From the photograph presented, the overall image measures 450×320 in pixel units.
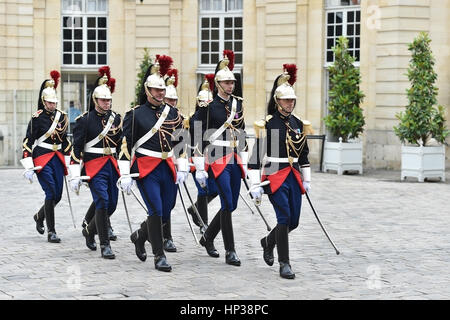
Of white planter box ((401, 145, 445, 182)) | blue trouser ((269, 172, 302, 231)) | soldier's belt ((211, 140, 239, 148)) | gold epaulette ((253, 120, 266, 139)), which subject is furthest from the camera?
white planter box ((401, 145, 445, 182))

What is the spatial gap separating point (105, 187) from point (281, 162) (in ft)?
6.76

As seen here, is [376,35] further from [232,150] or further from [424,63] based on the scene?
[232,150]

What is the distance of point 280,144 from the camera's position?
28.0 feet

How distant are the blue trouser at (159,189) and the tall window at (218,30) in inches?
612

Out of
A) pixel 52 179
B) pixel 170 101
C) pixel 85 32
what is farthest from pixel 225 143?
pixel 85 32

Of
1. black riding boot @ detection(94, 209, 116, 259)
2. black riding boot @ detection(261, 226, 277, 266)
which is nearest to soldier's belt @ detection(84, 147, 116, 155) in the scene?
black riding boot @ detection(94, 209, 116, 259)

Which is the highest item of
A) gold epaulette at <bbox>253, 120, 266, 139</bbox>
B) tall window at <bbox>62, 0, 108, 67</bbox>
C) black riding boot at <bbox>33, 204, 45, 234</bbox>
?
tall window at <bbox>62, 0, 108, 67</bbox>

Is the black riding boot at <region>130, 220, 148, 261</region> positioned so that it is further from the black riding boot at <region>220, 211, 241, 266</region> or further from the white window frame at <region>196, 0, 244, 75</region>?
the white window frame at <region>196, 0, 244, 75</region>

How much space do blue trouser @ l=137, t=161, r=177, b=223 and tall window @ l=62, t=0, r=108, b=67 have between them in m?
→ 16.3

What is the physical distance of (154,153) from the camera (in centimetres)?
880

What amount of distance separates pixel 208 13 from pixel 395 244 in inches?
588

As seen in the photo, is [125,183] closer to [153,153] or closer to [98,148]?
[153,153]

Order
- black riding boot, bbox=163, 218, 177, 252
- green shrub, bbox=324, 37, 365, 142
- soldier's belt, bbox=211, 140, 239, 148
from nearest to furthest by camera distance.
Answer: soldier's belt, bbox=211, 140, 239, 148 → black riding boot, bbox=163, 218, 177, 252 → green shrub, bbox=324, 37, 365, 142

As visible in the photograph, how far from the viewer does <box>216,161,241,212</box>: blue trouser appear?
29.7ft
